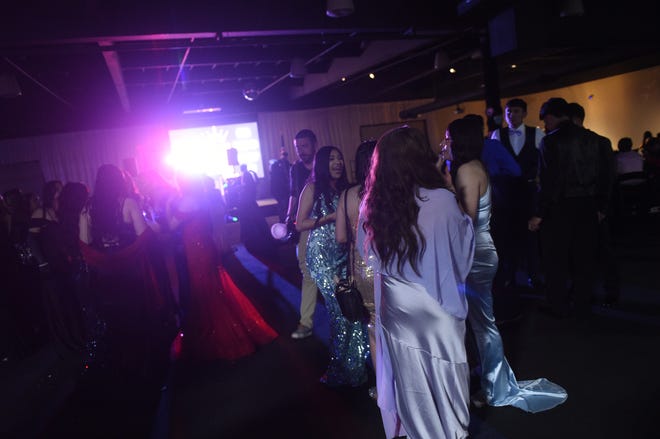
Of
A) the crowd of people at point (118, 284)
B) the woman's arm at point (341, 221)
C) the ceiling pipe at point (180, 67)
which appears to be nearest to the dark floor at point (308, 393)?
the crowd of people at point (118, 284)

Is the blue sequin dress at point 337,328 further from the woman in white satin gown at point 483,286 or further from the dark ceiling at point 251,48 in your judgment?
the dark ceiling at point 251,48

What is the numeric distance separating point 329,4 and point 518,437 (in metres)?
3.92

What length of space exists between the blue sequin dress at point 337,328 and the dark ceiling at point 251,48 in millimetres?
2777

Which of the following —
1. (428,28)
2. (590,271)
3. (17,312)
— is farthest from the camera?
(428,28)

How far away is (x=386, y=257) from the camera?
186cm

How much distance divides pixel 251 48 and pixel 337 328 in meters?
6.06

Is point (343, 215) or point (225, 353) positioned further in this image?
point (225, 353)


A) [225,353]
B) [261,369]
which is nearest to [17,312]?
[225,353]

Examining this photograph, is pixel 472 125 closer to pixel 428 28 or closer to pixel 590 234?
pixel 590 234

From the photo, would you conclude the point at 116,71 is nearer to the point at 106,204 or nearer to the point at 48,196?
the point at 48,196

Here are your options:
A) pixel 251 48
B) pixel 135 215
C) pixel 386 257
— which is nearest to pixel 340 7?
pixel 135 215

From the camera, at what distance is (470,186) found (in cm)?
231

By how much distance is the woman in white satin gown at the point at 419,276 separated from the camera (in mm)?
1767

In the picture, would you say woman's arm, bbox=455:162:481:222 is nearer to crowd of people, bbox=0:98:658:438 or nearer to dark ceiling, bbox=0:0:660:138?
crowd of people, bbox=0:98:658:438
